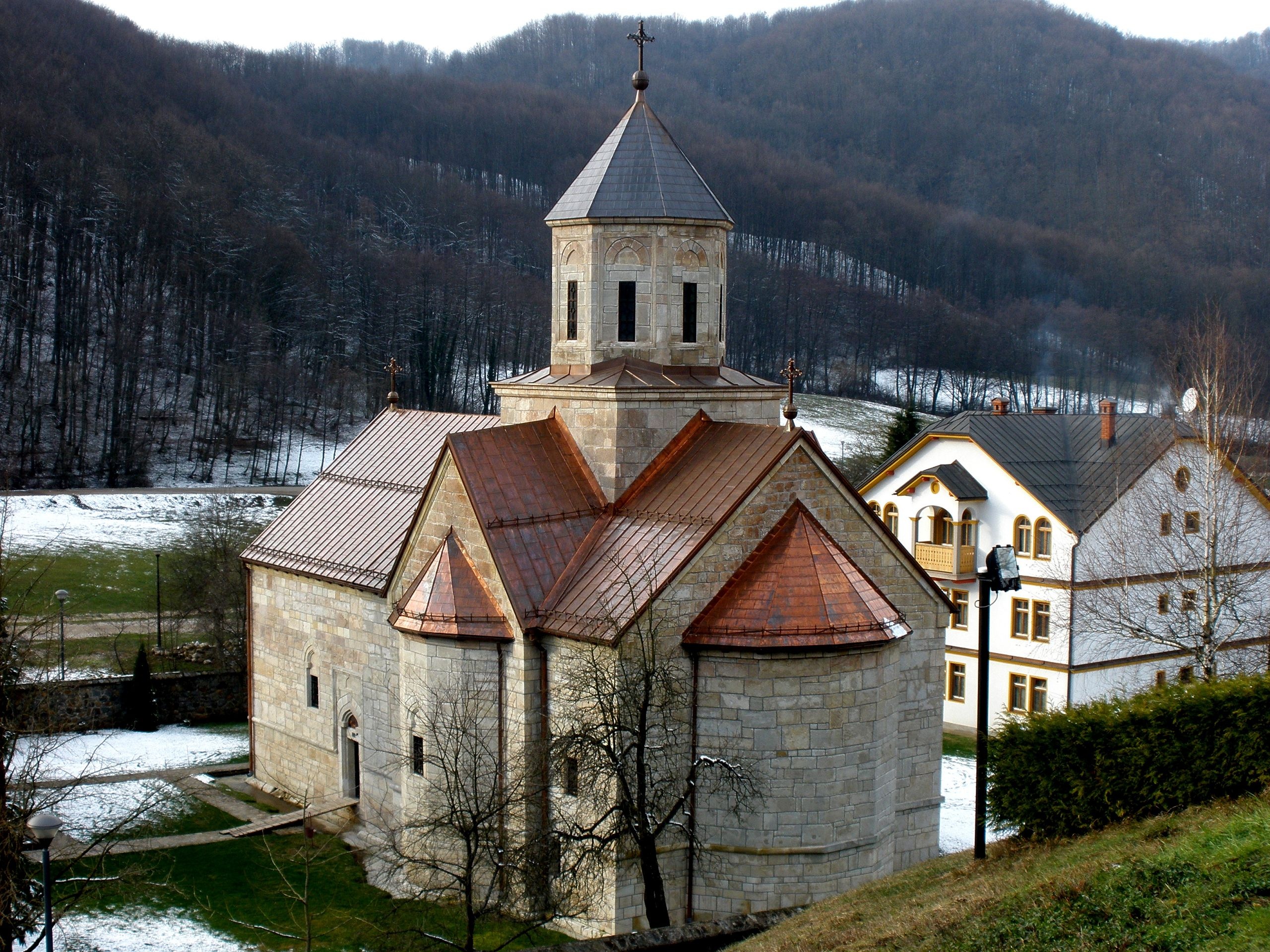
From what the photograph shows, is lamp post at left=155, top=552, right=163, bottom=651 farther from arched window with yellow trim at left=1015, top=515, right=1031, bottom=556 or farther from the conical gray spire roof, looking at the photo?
arched window with yellow trim at left=1015, top=515, right=1031, bottom=556

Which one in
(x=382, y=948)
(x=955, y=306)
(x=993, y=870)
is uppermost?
(x=955, y=306)

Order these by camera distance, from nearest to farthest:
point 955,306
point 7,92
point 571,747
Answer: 1. point 571,747
2. point 7,92
3. point 955,306

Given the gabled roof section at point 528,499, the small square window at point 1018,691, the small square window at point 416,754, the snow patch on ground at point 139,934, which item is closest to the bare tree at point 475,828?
the small square window at point 416,754

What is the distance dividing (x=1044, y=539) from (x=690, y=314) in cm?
1376

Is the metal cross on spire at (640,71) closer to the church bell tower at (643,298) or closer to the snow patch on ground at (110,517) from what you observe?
the church bell tower at (643,298)

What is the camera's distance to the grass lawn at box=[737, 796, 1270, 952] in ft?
32.9

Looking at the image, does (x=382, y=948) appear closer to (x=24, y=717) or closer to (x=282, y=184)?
(x=24, y=717)

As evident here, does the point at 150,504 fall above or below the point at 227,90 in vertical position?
below

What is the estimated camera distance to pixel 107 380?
69000 mm

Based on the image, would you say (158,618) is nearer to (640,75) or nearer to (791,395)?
(640,75)

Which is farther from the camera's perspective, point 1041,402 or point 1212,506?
point 1041,402

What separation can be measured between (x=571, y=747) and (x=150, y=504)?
40888mm

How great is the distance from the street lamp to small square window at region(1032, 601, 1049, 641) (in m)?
21.8

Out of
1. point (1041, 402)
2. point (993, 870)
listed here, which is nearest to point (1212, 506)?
point (993, 870)
